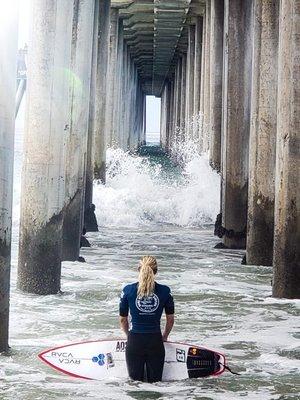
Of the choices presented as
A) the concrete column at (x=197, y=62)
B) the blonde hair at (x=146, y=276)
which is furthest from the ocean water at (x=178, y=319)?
the concrete column at (x=197, y=62)

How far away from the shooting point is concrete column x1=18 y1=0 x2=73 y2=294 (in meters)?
9.01

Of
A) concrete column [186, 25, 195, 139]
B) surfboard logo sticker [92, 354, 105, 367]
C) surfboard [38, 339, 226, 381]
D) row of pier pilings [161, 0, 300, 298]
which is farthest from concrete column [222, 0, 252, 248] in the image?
concrete column [186, 25, 195, 139]

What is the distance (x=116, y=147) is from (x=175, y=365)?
77.9ft

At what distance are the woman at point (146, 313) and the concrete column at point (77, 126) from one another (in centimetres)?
616

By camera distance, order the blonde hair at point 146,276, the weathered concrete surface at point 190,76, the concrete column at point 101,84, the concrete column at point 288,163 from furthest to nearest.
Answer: the weathered concrete surface at point 190,76, the concrete column at point 101,84, the concrete column at point 288,163, the blonde hair at point 146,276

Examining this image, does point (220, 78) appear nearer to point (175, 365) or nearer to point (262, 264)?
point (262, 264)

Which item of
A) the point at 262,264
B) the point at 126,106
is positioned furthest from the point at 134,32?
the point at 262,264

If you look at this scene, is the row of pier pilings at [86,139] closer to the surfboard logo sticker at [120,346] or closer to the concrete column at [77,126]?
the concrete column at [77,126]

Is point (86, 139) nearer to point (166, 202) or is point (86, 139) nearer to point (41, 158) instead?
point (41, 158)

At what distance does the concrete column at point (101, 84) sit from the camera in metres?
19.0

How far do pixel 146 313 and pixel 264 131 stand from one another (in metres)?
6.23

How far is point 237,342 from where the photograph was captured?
7.21 meters

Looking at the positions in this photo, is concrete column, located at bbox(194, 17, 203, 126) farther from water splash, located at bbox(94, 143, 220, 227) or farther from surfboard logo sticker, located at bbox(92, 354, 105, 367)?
surfboard logo sticker, located at bbox(92, 354, 105, 367)

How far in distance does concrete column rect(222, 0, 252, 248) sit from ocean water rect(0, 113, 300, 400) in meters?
0.57
